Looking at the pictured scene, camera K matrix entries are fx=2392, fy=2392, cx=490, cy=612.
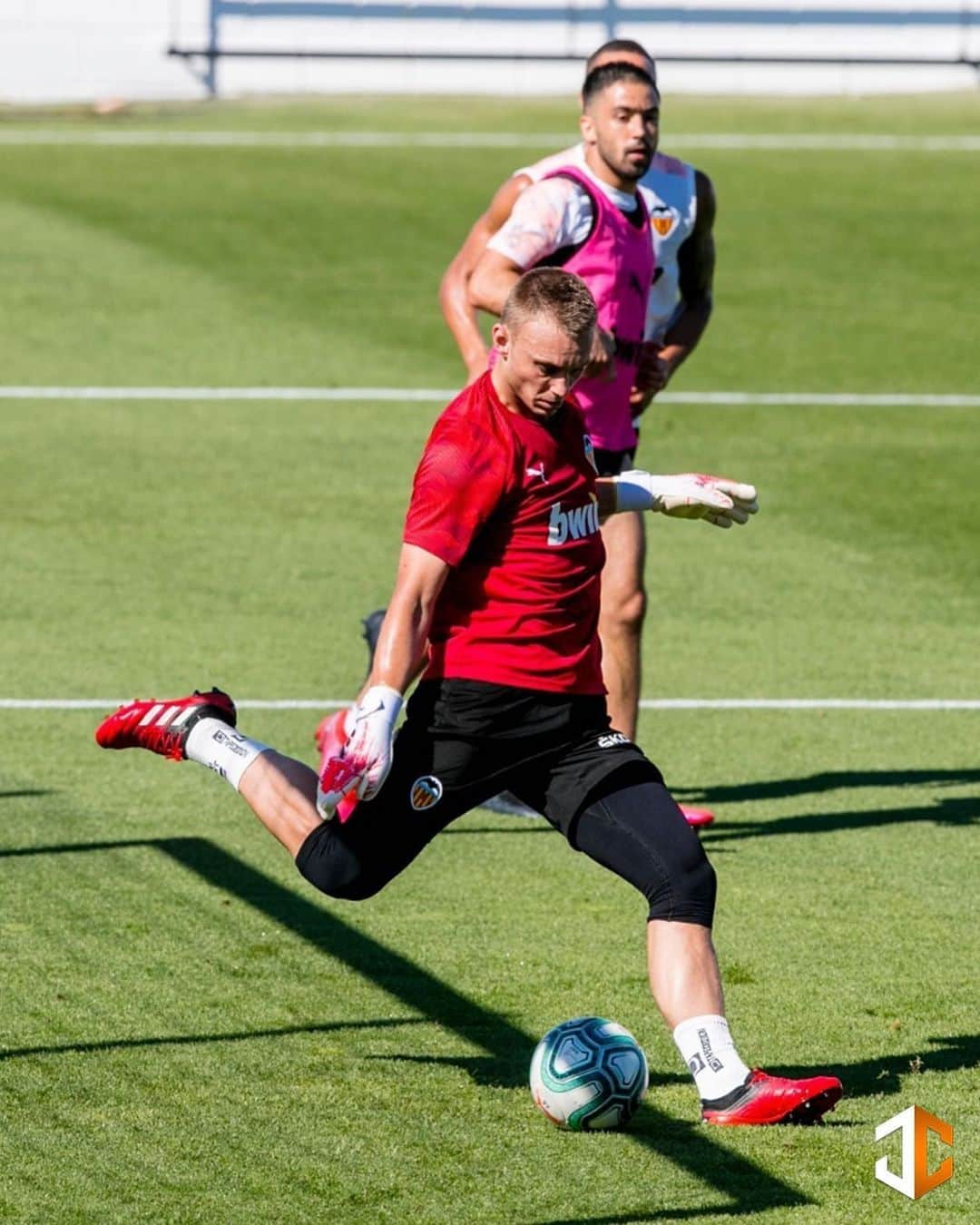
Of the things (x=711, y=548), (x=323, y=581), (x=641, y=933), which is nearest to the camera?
(x=641, y=933)

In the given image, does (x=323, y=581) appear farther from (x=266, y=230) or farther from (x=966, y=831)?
(x=266, y=230)

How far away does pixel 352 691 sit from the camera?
39.1 feet

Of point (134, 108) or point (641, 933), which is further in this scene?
point (134, 108)

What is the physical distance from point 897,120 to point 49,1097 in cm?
2620

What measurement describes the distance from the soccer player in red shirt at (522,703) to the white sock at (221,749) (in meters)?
0.23

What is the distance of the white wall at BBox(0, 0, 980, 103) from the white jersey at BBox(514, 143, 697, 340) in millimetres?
22321

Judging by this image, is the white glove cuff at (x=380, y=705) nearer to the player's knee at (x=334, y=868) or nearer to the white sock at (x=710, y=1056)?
the player's knee at (x=334, y=868)

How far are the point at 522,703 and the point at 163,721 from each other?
1382 millimetres

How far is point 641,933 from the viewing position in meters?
8.48

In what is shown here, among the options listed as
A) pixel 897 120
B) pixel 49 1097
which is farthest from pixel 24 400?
pixel 897 120

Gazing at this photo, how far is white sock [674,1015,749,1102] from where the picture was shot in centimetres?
659

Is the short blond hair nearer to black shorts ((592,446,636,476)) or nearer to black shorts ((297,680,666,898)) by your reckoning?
black shorts ((297,680,666,898))

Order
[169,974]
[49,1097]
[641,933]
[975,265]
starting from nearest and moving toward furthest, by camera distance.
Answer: [49,1097] < [169,974] < [641,933] < [975,265]

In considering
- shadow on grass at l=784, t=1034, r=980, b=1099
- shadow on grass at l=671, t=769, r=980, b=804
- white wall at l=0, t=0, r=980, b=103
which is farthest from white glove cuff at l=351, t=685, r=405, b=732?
white wall at l=0, t=0, r=980, b=103
